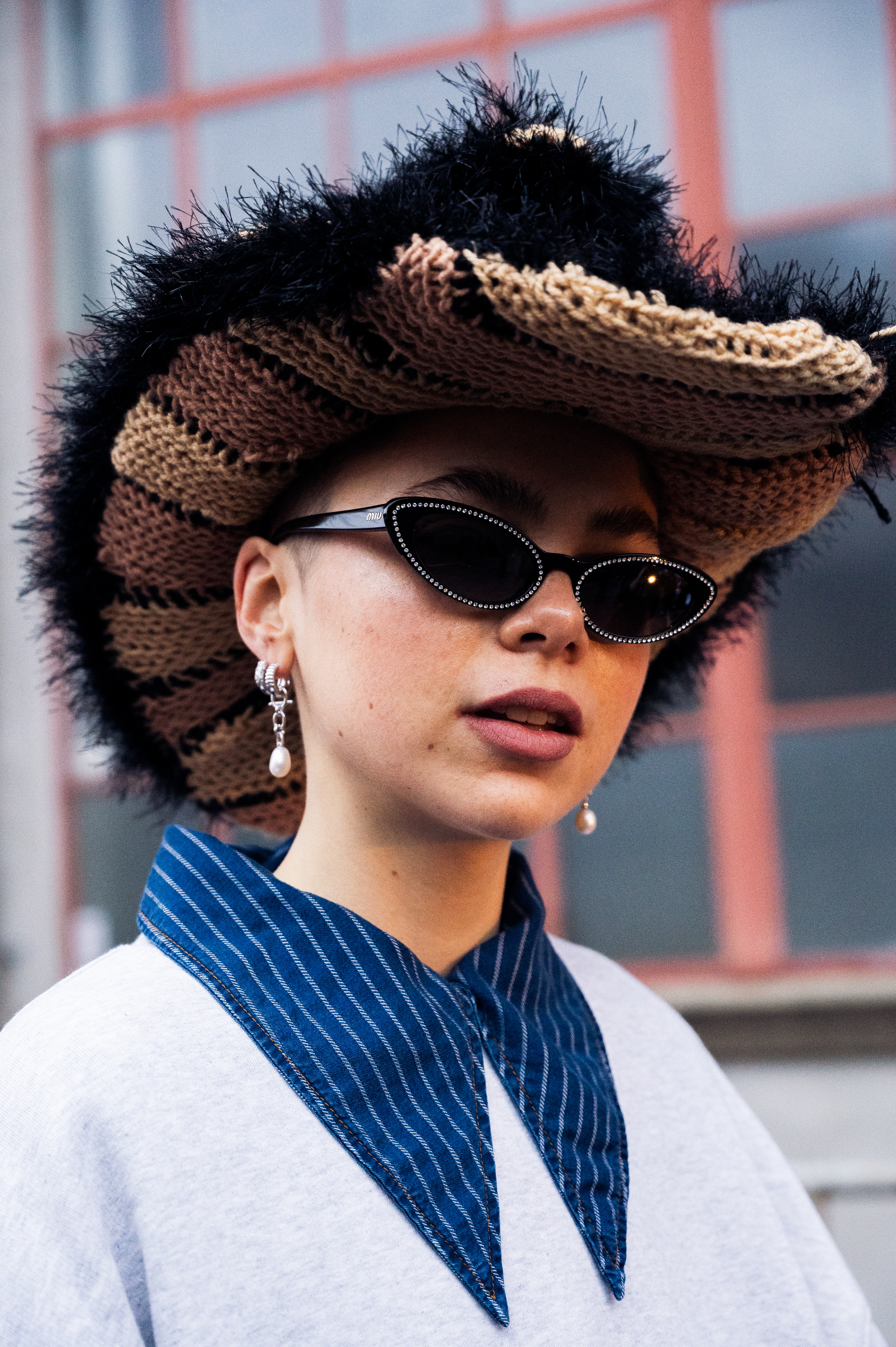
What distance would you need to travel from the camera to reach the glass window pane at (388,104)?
2982 mm

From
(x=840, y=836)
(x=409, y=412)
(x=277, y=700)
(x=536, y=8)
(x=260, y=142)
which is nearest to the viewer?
(x=409, y=412)

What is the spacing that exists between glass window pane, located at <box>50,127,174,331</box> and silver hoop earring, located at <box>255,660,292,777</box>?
2.25 m

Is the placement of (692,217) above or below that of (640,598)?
above

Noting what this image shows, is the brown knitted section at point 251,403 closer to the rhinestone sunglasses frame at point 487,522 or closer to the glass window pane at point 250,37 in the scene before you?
the rhinestone sunglasses frame at point 487,522

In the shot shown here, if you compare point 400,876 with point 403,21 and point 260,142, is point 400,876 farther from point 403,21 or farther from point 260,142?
point 403,21

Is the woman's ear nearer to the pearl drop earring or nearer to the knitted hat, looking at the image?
the knitted hat

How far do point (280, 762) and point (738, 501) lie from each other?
→ 1.74 ft

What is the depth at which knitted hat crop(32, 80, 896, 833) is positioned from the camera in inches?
35.4

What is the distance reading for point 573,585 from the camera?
41.7 inches

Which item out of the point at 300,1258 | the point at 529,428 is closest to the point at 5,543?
the point at 529,428

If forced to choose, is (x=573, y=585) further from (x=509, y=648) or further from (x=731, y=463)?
(x=731, y=463)

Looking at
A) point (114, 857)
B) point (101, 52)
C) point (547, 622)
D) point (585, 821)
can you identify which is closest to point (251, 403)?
point (547, 622)

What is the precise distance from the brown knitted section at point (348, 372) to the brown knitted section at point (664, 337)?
15 cm

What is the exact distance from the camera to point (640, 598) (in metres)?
1.12
